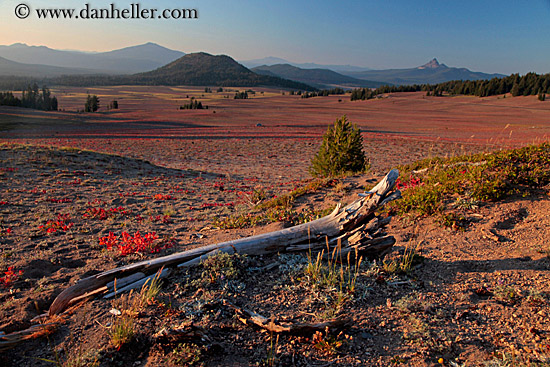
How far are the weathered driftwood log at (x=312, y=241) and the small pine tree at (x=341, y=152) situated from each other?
718 cm

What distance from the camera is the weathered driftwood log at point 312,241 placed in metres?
4.00

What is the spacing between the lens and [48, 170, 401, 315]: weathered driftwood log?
3998 millimetres

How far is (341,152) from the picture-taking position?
11.8m

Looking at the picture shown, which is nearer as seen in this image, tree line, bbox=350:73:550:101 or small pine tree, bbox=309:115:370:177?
small pine tree, bbox=309:115:370:177

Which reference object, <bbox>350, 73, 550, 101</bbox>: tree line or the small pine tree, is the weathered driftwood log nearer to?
the small pine tree

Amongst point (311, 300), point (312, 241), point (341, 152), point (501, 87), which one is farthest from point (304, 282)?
point (501, 87)

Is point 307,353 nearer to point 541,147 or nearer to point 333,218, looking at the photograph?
point 333,218

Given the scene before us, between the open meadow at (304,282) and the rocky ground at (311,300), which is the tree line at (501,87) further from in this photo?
the rocky ground at (311,300)

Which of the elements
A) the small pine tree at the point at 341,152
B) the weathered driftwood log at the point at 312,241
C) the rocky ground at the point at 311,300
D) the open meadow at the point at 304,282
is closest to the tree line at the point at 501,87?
the small pine tree at the point at 341,152

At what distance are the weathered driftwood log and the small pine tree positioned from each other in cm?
718

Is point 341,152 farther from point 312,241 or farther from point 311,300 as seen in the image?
point 311,300

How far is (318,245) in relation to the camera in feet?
15.2

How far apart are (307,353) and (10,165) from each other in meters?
16.6

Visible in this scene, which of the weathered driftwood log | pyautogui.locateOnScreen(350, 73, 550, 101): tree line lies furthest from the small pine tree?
pyautogui.locateOnScreen(350, 73, 550, 101): tree line
